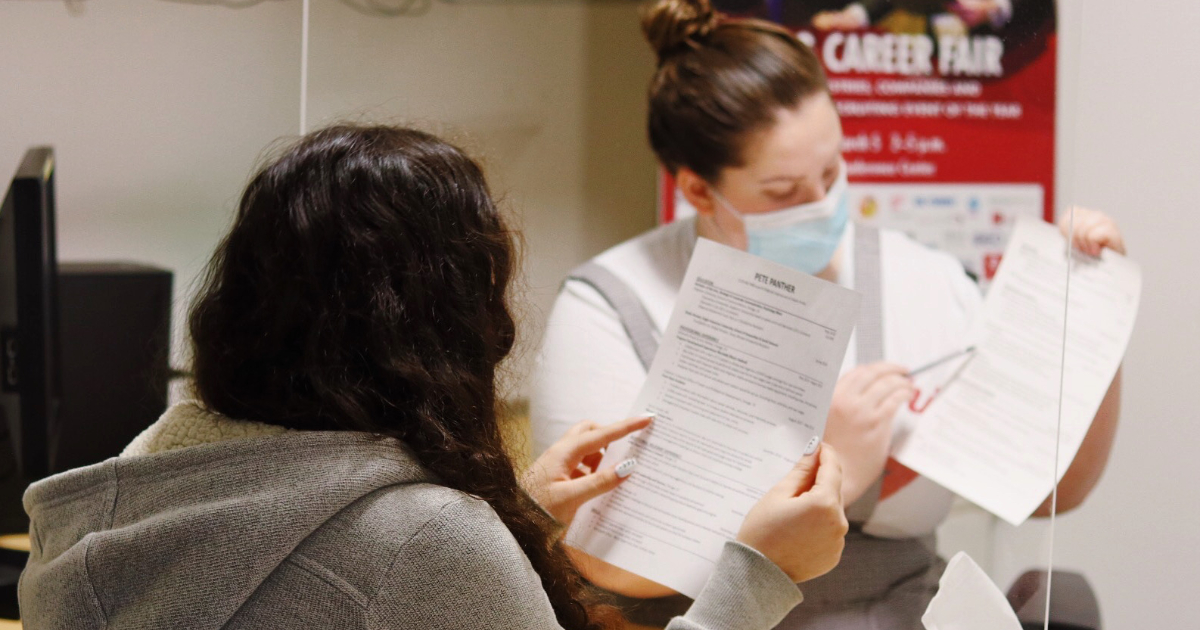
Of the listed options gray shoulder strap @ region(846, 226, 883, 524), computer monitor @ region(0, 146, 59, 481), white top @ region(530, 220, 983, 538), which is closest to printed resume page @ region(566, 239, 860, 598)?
white top @ region(530, 220, 983, 538)

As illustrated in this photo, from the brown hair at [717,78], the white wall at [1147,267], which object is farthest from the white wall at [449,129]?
the brown hair at [717,78]

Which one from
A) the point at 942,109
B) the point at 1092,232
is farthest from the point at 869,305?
the point at 942,109

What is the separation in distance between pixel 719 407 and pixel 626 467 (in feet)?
0.39

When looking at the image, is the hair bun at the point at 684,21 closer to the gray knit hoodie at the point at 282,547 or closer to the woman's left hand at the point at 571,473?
the woman's left hand at the point at 571,473

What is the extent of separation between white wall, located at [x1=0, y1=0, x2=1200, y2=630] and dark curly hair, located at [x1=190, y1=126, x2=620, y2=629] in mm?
203

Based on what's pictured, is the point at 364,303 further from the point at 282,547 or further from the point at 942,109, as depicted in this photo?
the point at 942,109

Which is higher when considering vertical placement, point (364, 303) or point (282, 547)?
point (364, 303)

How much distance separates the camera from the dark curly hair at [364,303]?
2.44ft

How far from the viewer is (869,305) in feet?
3.93

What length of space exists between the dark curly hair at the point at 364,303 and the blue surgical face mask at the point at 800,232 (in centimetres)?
47

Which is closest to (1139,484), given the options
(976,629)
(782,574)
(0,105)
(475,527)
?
(976,629)

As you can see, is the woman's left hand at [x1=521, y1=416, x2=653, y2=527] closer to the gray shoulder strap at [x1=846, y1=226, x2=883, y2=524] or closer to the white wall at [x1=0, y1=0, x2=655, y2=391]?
the white wall at [x1=0, y1=0, x2=655, y2=391]

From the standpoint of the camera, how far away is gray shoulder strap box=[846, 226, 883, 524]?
3.85 feet

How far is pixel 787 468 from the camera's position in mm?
935
